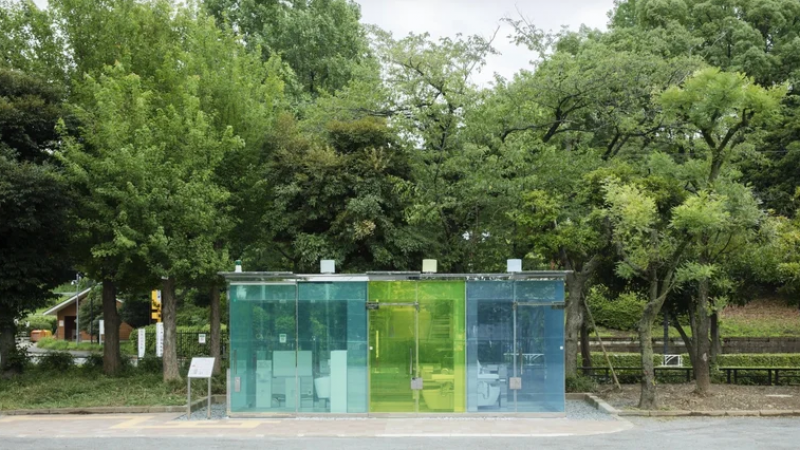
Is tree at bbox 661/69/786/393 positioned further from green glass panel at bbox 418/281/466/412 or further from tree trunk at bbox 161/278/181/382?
tree trunk at bbox 161/278/181/382

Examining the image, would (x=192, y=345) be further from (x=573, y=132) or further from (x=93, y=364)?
(x=573, y=132)

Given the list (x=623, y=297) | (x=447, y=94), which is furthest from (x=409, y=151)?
(x=623, y=297)

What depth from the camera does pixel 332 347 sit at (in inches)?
775

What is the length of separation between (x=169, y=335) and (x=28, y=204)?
508 centimetres

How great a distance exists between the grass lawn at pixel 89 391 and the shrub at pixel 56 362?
131 cm

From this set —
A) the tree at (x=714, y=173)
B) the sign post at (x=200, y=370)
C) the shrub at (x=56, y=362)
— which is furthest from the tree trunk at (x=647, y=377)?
the shrub at (x=56, y=362)

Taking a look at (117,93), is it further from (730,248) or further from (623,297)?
(623,297)

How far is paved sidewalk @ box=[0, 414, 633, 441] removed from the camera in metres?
17.0

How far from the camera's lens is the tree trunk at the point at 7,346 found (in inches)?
1006

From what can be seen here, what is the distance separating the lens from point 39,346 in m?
55.5

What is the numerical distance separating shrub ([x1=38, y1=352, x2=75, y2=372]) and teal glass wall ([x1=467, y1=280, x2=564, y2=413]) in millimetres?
13901

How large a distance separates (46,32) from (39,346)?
109ft

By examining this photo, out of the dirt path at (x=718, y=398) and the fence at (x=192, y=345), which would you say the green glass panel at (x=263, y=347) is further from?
the fence at (x=192, y=345)

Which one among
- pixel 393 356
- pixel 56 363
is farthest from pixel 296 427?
pixel 56 363
